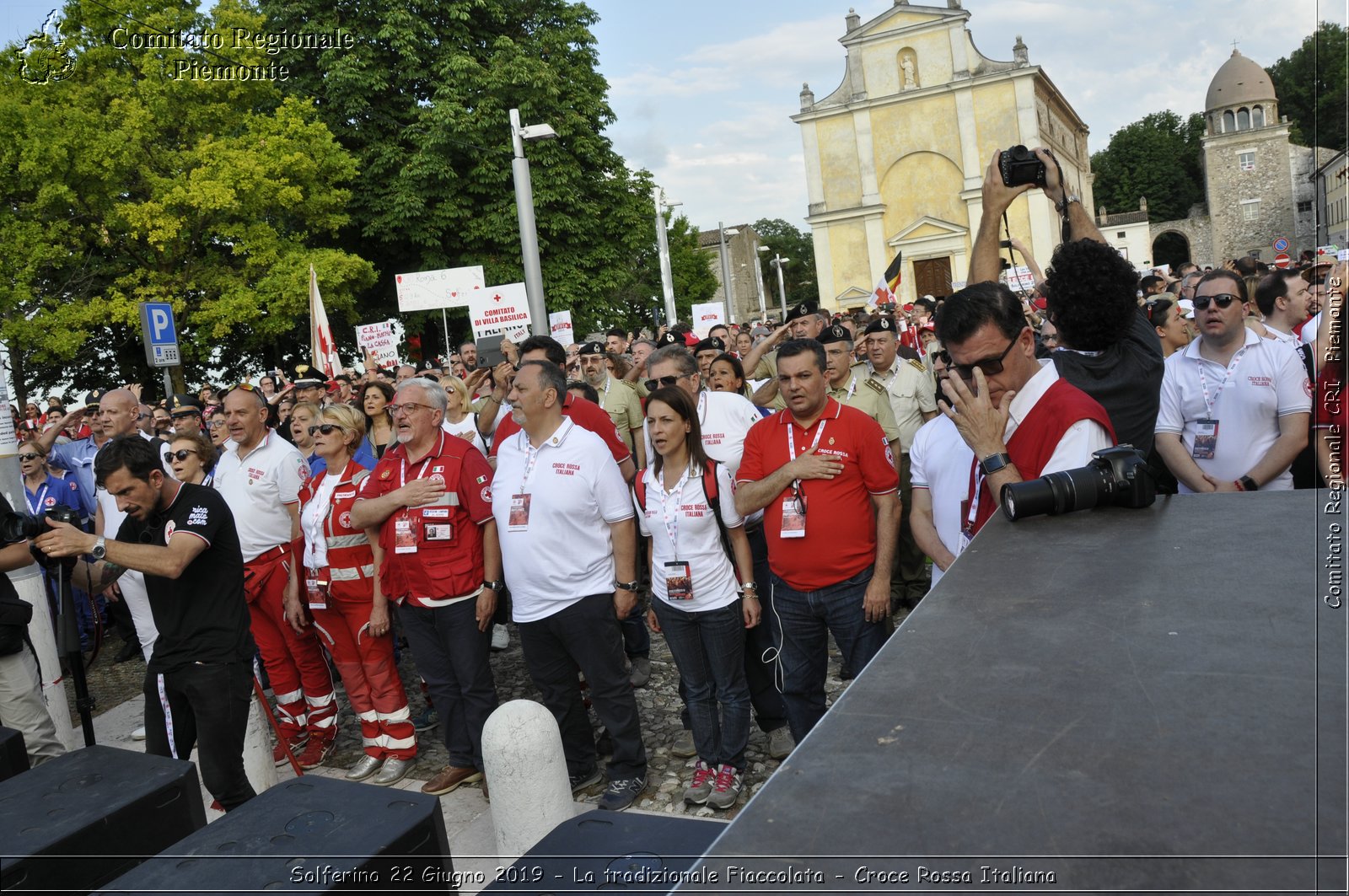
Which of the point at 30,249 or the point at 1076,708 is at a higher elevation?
the point at 30,249

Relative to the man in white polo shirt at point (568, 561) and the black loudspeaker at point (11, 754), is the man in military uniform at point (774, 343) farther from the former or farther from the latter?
the black loudspeaker at point (11, 754)

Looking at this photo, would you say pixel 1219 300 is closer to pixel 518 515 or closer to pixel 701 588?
pixel 701 588

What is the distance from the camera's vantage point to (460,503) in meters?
5.36

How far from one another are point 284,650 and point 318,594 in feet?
2.15

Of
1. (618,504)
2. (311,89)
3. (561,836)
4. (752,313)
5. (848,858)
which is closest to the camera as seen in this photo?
(848,858)

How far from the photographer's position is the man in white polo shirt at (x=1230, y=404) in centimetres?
445

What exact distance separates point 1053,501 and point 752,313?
8697cm

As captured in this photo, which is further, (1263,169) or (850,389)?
(850,389)

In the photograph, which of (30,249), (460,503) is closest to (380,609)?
(460,503)

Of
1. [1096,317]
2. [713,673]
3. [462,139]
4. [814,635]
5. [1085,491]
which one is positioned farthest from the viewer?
[462,139]

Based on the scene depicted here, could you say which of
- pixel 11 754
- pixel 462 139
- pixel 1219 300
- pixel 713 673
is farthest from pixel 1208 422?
pixel 462 139

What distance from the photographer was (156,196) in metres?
23.5

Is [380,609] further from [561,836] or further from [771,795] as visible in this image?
[771,795]

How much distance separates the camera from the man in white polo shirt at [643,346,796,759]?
536 cm
